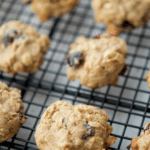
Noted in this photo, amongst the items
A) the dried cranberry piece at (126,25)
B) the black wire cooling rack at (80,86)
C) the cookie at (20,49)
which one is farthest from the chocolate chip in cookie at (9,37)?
the dried cranberry piece at (126,25)

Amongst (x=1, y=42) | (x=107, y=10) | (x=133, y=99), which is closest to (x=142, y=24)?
(x=107, y=10)

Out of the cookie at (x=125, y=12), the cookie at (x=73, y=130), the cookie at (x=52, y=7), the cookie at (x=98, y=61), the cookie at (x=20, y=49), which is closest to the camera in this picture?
the cookie at (x=73, y=130)

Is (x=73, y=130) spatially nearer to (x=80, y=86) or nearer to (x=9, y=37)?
(x=80, y=86)

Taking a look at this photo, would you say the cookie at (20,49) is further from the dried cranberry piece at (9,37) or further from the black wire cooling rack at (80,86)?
the black wire cooling rack at (80,86)

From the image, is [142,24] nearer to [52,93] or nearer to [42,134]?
[52,93]

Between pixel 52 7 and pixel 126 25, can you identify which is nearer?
pixel 126 25

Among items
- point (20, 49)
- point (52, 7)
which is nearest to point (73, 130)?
point (20, 49)
